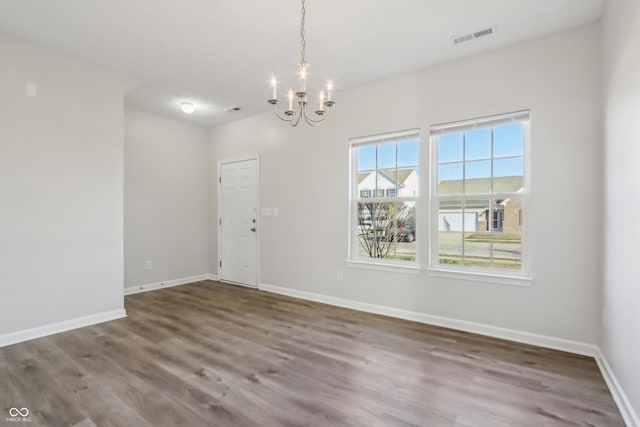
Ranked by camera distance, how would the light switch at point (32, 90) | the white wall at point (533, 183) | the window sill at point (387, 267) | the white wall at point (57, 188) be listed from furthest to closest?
the window sill at point (387, 267) → the light switch at point (32, 90) → the white wall at point (57, 188) → the white wall at point (533, 183)

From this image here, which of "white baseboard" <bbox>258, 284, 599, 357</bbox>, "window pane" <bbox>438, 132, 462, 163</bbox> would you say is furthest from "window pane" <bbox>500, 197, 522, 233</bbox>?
"white baseboard" <bbox>258, 284, 599, 357</bbox>

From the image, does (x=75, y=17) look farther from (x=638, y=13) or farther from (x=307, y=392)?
(x=638, y=13)

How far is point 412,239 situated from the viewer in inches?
141

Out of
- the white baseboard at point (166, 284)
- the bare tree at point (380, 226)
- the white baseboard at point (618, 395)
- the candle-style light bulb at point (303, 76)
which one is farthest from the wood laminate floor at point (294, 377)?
the candle-style light bulb at point (303, 76)

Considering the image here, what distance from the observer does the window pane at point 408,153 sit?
3562 millimetres

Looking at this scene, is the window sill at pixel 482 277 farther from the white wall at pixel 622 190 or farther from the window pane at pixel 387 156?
the window pane at pixel 387 156

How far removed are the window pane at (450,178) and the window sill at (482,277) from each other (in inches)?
33.0

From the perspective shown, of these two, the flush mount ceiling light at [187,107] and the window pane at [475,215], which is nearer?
the window pane at [475,215]

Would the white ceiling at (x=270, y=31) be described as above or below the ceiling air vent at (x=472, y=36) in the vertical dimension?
above

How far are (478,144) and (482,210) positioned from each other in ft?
2.22

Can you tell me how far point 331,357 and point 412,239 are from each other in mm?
1650

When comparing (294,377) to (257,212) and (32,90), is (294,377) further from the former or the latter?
(32,90)

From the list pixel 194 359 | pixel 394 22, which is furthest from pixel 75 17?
pixel 194 359

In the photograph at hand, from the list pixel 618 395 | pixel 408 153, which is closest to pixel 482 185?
pixel 408 153
